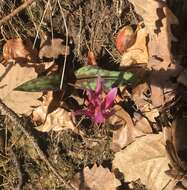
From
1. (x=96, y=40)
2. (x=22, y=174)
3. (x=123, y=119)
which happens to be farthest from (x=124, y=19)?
(x=22, y=174)

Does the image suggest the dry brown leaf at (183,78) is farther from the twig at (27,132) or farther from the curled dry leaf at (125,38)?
the twig at (27,132)

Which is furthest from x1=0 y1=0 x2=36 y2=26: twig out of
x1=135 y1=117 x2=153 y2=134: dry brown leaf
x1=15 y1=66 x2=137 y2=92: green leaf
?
x1=135 y1=117 x2=153 y2=134: dry brown leaf

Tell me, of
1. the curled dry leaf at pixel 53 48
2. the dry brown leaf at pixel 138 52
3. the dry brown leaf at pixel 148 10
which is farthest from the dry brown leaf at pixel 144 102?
the curled dry leaf at pixel 53 48

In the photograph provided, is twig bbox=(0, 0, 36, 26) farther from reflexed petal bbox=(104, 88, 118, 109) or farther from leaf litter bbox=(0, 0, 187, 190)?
reflexed petal bbox=(104, 88, 118, 109)

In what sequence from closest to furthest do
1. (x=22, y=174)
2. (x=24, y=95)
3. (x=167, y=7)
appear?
(x=167, y=7)
(x=24, y=95)
(x=22, y=174)

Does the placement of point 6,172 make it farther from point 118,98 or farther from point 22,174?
point 118,98

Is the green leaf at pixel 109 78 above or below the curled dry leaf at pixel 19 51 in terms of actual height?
below
